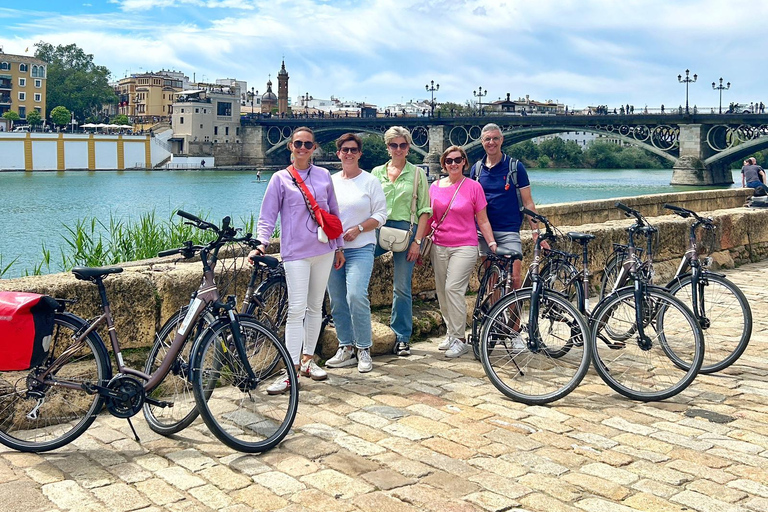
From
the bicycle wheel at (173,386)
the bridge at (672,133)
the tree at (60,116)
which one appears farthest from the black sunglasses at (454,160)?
the tree at (60,116)

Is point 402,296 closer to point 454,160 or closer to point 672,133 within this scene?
point 454,160

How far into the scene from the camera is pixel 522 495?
3139 mm

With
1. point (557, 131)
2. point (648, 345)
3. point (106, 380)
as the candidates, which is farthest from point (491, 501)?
point (557, 131)

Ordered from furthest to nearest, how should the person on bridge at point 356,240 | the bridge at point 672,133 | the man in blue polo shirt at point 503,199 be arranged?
the bridge at point 672,133, the man in blue polo shirt at point 503,199, the person on bridge at point 356,240

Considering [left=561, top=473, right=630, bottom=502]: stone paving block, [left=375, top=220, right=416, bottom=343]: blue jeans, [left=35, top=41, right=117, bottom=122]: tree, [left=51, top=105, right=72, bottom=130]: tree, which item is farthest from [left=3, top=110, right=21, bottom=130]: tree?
[left=561, top=473, right=630, bottom=502]: stone paving block

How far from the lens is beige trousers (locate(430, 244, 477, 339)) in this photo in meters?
5.20

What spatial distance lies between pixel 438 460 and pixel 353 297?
59.5 inches

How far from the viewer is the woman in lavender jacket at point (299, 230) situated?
4379 millimetres

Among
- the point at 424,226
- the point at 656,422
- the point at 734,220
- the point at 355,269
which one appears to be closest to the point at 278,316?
the point at 355,269

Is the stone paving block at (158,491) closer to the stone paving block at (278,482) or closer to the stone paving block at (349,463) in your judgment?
the stone paving block at (278,482)

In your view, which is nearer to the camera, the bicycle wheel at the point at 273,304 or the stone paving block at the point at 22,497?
the stone paving block at the point at 22,497

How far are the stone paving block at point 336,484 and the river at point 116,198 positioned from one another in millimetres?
14545

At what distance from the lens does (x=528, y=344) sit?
173 inches

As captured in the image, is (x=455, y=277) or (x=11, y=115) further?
(x=11, y=115)
